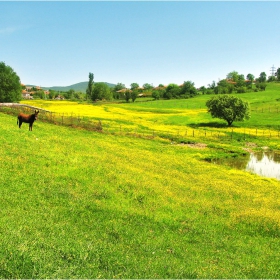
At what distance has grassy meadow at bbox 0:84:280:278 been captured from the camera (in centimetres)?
901

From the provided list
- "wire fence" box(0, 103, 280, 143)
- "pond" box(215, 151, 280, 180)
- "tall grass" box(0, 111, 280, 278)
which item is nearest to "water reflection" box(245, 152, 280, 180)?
"pond" box(215, 151, 280, 180)

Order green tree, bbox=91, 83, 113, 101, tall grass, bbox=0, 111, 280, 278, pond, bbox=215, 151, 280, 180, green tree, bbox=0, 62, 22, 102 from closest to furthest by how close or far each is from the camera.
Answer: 1. tall grass, bbox=0, 111, 280, 278
2. pond, bbox=215, 151, 280, 180
3. green tree, bbox=0, 62, 22, 102
4. green tree, bbox=91, 83, 113, 101

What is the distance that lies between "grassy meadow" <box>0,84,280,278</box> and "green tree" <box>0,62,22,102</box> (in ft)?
260

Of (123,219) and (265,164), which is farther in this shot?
(265,164)

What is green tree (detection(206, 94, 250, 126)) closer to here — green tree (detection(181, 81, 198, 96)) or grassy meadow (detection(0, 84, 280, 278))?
grassy meadow (detection(0, 84, 280, 278))

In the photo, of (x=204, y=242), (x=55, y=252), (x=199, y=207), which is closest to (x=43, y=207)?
(x=55, y=252)

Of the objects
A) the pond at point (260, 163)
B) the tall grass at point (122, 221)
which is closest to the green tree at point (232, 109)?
the pond at point (260, 163)

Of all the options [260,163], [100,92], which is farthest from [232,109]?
[100,92]

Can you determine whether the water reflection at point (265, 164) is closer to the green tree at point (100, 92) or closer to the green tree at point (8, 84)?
the green tree at point (8, 84)

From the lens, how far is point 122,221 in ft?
41.8

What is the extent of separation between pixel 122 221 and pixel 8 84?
96.8 m

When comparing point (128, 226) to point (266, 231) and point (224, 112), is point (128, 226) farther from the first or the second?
point (224, 112)

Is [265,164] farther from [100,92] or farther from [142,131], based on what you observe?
[100,92]

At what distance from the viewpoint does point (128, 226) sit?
1231 cm
